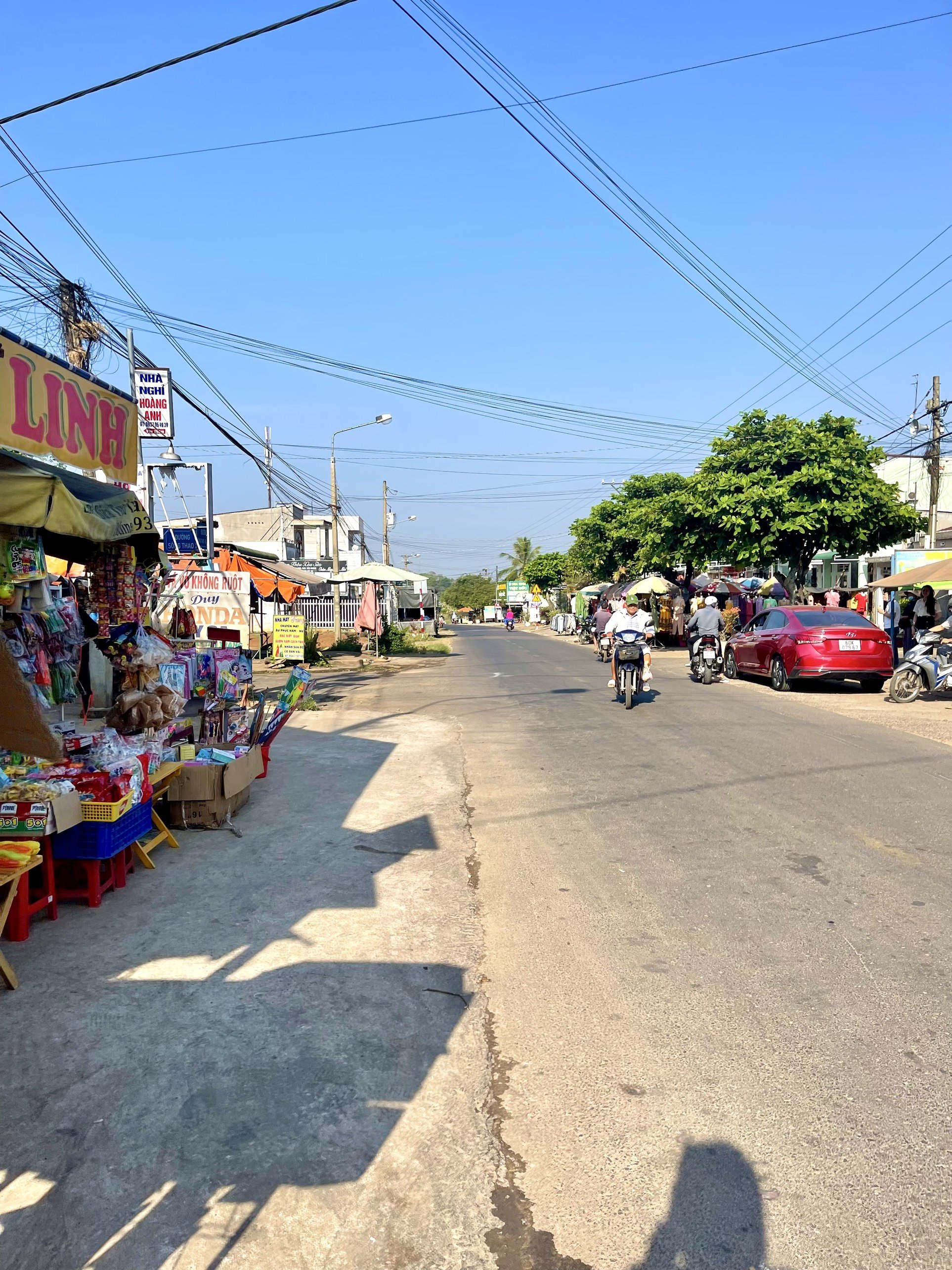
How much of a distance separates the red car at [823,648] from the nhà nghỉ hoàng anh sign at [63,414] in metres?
11.6

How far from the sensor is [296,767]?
9.81 meters

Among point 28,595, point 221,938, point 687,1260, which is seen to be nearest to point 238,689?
point 28,595

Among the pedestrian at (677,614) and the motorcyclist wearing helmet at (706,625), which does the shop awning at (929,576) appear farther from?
the pedestrian at (677,614)

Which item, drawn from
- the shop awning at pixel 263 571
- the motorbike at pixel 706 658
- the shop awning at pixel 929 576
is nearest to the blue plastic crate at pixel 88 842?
the shop awning at pixel 263 571

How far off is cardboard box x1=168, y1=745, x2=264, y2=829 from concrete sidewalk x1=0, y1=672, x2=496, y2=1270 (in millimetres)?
803

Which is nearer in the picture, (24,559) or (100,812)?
(100,812)

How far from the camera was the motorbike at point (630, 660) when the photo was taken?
14.1 m

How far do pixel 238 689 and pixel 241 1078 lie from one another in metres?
6.28

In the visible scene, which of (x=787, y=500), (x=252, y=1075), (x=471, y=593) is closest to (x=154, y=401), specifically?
(x=252, y=1075)

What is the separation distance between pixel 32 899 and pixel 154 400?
26.8ft

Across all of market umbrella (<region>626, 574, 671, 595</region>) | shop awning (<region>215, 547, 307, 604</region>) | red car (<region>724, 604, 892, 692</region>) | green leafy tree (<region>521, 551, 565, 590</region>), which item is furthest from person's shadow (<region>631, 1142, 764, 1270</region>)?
green leafy tree (<region>521, 551, 565, 590</region>)

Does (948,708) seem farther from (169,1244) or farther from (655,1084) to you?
(169,1244)

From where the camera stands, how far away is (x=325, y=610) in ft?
107

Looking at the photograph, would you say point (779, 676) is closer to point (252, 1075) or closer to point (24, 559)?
point (24, 559)
